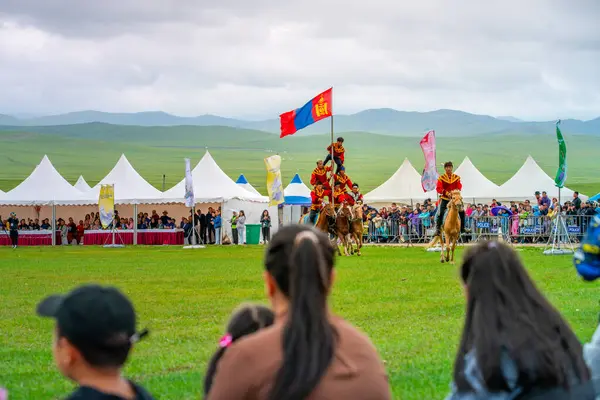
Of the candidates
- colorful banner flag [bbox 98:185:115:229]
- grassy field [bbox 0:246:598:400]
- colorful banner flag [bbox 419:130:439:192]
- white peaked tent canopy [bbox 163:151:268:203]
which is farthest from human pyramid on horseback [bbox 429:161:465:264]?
white peaked tent canopy [bbox 163:151:268:203]

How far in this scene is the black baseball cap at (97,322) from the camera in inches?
175

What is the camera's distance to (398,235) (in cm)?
4647

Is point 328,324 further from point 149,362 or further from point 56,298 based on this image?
point 149,362

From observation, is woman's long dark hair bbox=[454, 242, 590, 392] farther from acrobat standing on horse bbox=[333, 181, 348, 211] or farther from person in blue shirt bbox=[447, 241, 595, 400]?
acrobat standing on horse bbox=[333, 181, 348, 211]

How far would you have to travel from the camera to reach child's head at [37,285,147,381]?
4.44m

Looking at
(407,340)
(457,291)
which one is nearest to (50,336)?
(407,340)

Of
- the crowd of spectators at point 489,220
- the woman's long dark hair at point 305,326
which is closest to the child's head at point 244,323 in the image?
the woman's long dark hair at point 305,326

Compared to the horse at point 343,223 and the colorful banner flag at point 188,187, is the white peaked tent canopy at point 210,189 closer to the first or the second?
the colorful banner flag at point 188,187

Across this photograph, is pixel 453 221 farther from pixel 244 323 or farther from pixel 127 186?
pixel 127 186

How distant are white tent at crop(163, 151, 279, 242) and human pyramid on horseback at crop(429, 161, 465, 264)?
2253 cm

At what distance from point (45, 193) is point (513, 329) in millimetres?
52591

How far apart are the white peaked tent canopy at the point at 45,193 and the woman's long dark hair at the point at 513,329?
167ft

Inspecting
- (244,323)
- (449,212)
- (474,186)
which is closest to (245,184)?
(474,186)

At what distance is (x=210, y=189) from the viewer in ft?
178
